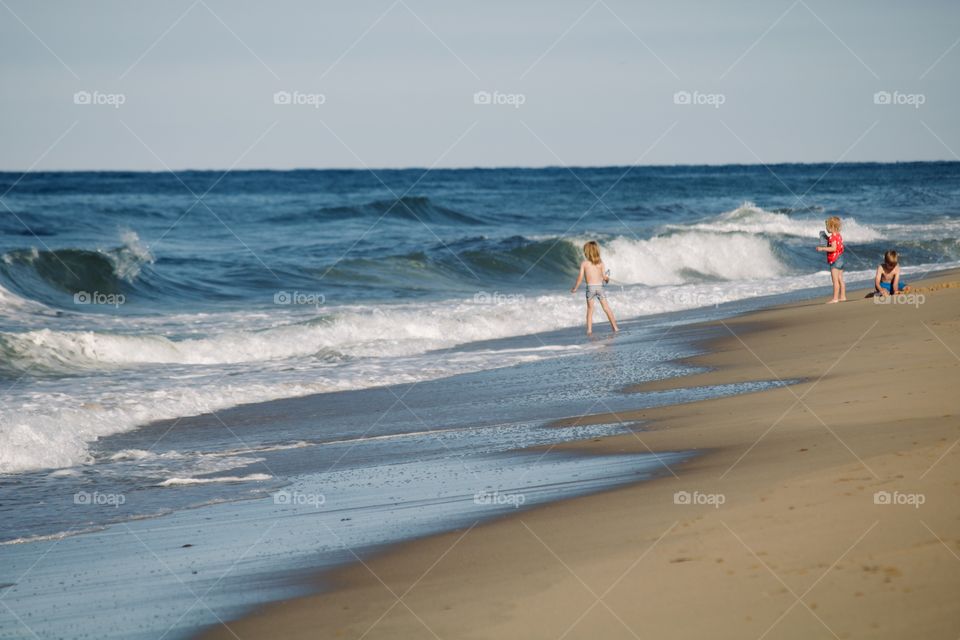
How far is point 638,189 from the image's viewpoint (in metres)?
70.6

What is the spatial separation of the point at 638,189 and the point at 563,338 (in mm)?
56034

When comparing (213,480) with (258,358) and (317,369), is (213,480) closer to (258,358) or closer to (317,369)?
(317,369)

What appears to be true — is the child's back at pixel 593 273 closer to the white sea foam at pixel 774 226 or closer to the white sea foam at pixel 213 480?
the white sea foam at pixel 213 480

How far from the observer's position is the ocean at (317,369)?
683 cm

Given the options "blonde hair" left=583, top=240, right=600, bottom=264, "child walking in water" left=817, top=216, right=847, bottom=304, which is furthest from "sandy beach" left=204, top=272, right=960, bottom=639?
"blonde hair" left=583, top=240, right=600, bottom=264

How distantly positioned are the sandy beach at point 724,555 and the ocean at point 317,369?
0.51 metres

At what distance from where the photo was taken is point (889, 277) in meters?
15.6

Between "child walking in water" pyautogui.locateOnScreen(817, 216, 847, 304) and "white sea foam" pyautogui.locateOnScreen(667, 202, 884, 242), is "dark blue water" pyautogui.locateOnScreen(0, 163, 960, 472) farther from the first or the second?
"child walking in water" pyautogui.locateOnScreen(817, 216, 847, 304)

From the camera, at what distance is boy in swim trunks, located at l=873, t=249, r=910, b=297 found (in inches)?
600

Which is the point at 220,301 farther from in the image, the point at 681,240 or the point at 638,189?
the point at 638,189

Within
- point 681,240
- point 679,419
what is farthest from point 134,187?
point 679,419

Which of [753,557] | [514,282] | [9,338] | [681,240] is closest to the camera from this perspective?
[753,557]

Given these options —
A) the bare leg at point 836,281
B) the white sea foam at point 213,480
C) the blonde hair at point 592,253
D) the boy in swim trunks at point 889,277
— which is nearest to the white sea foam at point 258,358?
the white sea foam at point 213,480

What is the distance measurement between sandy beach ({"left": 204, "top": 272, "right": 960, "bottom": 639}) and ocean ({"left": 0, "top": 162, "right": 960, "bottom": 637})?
1.67 feet
